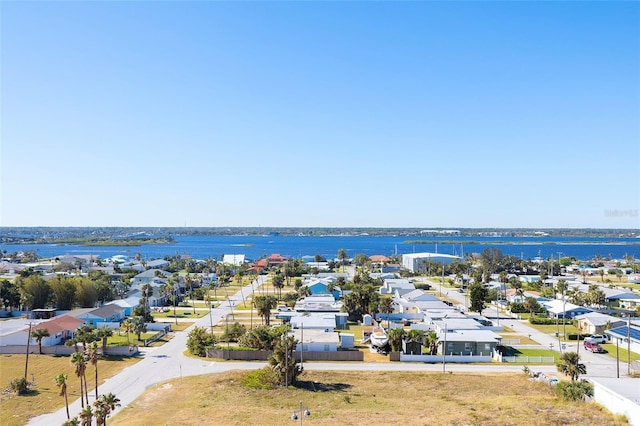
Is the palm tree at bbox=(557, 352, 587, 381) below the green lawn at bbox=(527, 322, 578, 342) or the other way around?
the other way around

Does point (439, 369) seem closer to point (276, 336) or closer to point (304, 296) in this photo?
point (276, 336)

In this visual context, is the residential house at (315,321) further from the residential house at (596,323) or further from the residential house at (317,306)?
the residential house at (596,323)

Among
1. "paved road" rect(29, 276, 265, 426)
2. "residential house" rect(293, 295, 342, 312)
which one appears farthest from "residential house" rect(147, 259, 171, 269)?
"paved road" rect(29, 276, 265, 426)

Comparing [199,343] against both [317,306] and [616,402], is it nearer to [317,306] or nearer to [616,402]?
[317,306]

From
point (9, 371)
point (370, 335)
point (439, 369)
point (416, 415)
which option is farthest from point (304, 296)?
point (416, 415)

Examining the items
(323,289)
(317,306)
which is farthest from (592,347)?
(323,289)

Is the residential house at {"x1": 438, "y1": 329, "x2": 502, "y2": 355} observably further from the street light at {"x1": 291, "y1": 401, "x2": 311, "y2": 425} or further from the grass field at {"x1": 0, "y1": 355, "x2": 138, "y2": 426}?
the grass field at {"x1": 0, "y1": 355, "x2": 138, "y2": 426}
